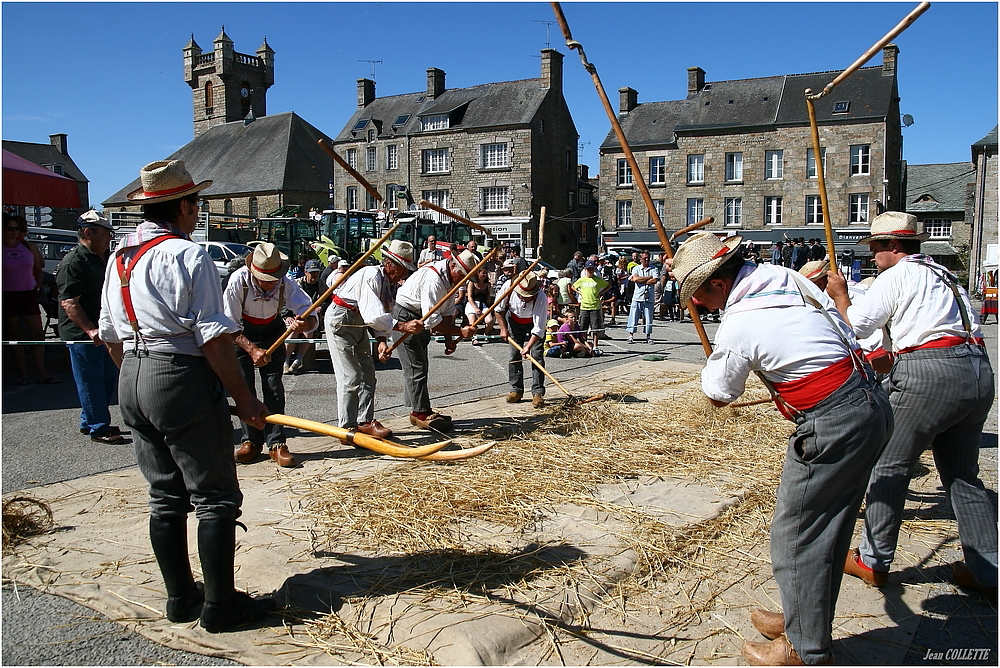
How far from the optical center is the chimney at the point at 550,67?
4684 cm

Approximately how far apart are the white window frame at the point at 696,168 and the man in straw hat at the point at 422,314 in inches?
1562

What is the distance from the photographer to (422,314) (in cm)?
776

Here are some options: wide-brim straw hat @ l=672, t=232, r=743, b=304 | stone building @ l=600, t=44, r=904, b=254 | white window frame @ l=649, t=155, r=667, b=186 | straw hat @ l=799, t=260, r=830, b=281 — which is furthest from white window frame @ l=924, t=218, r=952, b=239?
wide-brim straw hat @ l=672, t=232, r=743, b=304

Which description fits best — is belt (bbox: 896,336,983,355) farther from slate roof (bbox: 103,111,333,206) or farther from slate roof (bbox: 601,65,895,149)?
slate roof (bbox: 103,111,333,206)

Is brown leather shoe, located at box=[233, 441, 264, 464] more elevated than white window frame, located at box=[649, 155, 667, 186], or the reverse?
white window frame, located at box=[649, 155, 667, 186]

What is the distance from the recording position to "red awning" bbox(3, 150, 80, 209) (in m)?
9.64

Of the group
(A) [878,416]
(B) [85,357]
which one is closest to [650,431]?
(A) [878,416]

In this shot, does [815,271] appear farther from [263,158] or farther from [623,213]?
[263,158]

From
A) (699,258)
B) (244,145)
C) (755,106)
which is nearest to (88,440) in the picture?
(699,258)

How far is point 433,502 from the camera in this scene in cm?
515

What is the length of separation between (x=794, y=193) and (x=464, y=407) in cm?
3856

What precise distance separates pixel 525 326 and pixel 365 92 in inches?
1894

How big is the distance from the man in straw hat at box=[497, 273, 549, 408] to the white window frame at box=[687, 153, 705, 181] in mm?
37871

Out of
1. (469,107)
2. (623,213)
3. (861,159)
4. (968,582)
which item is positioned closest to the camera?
(968,582)
